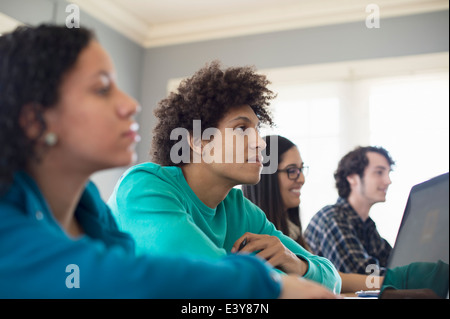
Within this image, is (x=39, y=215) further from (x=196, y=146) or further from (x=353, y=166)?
(x=353, y=166)

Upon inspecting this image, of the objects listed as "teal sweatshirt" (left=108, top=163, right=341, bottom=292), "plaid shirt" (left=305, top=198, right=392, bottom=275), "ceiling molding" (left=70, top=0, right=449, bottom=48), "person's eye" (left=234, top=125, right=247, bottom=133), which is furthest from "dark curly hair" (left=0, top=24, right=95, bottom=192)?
"ceiling molding" (left=70, top=0, right=449, bottom=48)

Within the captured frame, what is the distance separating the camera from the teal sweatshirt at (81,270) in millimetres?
585

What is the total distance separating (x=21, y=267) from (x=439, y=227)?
66 cm

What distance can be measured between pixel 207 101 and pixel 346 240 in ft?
4.57

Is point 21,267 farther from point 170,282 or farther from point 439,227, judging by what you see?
point 439,227

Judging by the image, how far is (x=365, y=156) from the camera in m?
3.11

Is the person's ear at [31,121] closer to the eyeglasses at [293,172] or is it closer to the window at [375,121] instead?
the eyeglasses at [293,172]

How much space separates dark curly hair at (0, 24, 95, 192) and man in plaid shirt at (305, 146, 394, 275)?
206 cm

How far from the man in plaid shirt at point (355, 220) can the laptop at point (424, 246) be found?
150 centimetres

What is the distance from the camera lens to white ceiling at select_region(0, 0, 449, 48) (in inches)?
153

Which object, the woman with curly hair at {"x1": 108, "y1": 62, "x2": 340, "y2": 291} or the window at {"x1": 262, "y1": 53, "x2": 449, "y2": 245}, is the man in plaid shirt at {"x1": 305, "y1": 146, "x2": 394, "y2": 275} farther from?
the woman with curly hair at {"x1": 108, "y1": 62, "x2": 340, "y2": 291}

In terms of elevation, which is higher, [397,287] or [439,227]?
[439,227]

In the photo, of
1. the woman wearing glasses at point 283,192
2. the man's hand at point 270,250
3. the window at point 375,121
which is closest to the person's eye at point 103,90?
the man's hand at point 270,250

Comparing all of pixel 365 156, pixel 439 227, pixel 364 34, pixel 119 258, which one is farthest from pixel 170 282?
pixel 364 34
